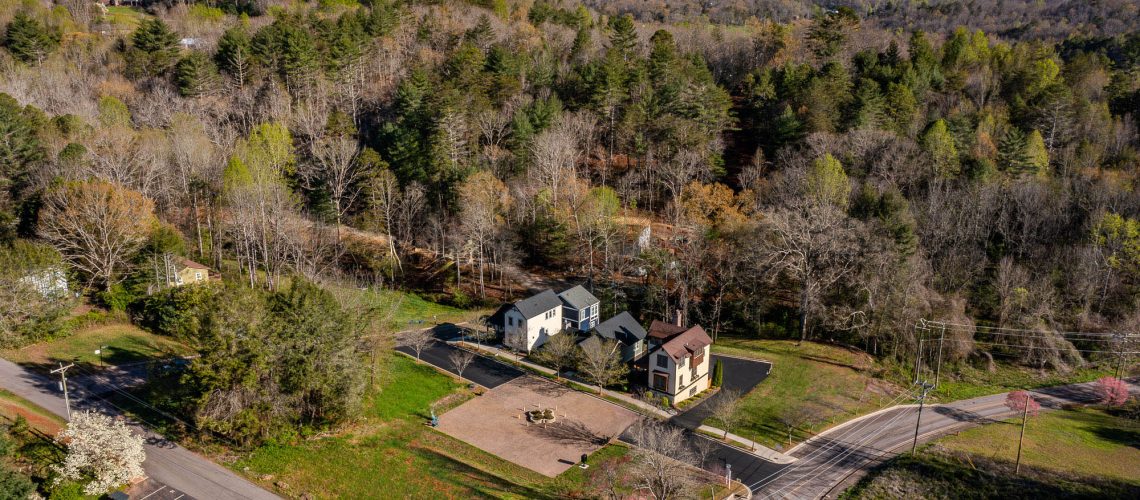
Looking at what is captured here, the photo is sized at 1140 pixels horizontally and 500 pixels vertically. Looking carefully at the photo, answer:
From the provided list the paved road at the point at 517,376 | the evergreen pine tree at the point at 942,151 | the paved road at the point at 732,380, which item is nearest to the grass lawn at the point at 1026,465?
the paved road at the point at 517,376

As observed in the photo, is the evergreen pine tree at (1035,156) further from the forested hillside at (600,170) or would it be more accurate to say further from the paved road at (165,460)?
the paved road at (165,460)

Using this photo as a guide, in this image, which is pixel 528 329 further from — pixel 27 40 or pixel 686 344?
pixel 27 40

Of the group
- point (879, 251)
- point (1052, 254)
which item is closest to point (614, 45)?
point (879, 251)

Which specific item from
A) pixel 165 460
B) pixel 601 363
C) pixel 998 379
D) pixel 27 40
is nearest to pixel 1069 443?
pixel 998 379

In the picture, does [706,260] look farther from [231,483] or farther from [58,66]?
[58,66]

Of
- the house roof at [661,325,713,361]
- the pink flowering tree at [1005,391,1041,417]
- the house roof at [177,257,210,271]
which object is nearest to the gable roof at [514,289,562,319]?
the house roof at [661,325,713,361]

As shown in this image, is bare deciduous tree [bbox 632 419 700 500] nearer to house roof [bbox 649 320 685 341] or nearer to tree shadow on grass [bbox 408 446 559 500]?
tree shadow on grass [bbox 408 446 559 500]
